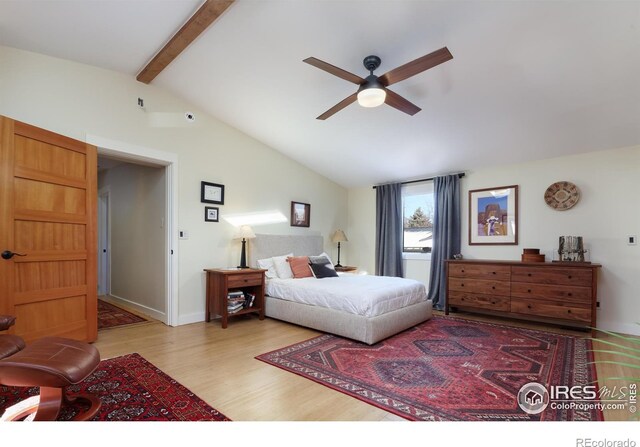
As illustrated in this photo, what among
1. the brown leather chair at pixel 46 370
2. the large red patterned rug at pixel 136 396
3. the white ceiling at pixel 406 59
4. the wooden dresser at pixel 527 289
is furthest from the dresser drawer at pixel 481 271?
the brown leather chair at pixel 46 370

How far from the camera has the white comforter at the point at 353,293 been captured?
3.41 meters

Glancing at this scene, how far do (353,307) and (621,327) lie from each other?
3.21 metres

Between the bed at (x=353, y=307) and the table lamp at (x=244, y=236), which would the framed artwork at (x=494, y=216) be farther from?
the table lamp at (x=244, y=236)

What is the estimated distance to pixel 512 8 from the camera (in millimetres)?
2330

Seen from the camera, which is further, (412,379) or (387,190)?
(387,190)

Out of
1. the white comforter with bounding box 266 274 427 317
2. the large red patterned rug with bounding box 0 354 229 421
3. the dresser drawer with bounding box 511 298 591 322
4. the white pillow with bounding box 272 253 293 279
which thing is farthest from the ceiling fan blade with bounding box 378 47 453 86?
the dresser drawer with bounding box 511 298 591 322

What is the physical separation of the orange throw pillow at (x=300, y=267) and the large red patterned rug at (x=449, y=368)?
125 cm

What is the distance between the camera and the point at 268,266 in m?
4.67

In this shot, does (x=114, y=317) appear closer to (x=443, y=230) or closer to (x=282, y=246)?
(x=282, y=246)

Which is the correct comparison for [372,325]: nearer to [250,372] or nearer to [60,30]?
[250,372]

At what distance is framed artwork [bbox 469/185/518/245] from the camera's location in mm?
4598

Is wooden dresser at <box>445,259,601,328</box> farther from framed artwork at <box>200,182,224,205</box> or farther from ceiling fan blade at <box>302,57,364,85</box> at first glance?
framed artwork at <box>200,182,224,205</box>

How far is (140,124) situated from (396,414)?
3.99 metres
